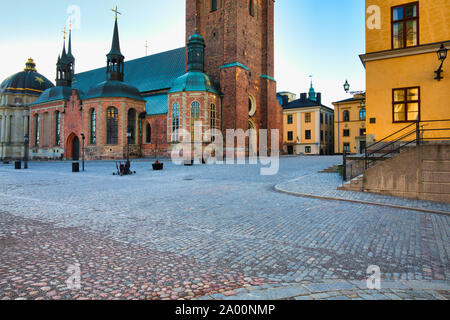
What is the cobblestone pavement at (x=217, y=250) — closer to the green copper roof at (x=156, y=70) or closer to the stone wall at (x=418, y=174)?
the stone wall at (x=418, y=174)

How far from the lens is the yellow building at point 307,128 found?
57.6 meters

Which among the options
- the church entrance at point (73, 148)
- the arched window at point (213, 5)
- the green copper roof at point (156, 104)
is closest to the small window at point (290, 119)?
the green copper roof at point (156, 104)

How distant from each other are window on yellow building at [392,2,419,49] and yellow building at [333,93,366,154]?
131ft

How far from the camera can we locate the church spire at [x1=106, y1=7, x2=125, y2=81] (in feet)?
145

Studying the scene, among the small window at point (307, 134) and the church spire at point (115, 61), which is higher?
the church spire at point (115, 61)

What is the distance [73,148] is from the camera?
1895 inches

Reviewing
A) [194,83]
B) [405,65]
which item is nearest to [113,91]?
[194,83]

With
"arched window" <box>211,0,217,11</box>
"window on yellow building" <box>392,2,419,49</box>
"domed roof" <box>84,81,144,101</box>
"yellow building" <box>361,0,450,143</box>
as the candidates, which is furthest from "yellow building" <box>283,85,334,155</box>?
"window on yellow building" <box>392,2,419,49</box>

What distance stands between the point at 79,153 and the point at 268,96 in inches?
1245

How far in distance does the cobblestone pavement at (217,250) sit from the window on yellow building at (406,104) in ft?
22.3

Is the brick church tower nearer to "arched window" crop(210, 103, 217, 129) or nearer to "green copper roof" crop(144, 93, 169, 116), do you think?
"arched window" crop(210, 103, 217, 129)

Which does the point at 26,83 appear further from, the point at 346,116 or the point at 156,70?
the point at 346,116

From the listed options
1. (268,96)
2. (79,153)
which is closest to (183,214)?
(268,96)

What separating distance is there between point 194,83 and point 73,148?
26125 millimetres
